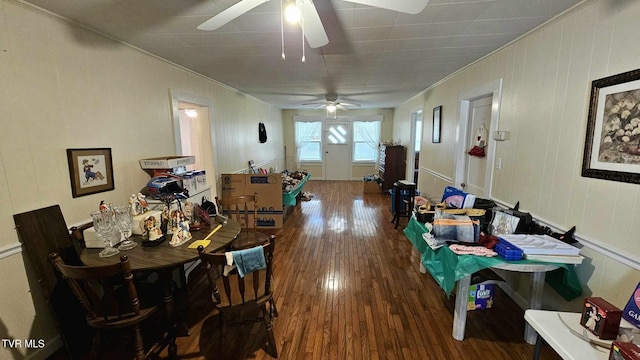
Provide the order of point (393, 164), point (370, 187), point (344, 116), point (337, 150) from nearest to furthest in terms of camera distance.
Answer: point (393, 164), point (370, 187), point (344, 116), point (337, 150)

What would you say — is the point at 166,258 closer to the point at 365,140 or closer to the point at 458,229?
the point at 458,229

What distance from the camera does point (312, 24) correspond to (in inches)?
62.2

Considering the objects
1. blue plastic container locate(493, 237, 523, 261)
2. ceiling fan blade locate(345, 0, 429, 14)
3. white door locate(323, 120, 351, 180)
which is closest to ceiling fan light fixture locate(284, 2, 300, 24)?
ceiling fan blade locate(345, 0, 429, 14)

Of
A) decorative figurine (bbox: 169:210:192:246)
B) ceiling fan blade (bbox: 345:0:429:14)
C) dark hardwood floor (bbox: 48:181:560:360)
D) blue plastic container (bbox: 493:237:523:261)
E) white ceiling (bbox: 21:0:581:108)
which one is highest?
white ceiling (bbox: 21:0:581:108)

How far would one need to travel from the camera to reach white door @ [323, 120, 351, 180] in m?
8.45

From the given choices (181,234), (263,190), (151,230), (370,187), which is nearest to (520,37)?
(181,234)

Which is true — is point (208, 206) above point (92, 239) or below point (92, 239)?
below

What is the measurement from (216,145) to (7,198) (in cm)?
263

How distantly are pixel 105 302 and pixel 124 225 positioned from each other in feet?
1.68

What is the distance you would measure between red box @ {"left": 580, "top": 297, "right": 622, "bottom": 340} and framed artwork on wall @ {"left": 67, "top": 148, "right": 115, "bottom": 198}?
131 inches

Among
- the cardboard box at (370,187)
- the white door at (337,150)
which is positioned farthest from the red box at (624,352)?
the white door at (337,150)

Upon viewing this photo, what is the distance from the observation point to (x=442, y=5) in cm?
174

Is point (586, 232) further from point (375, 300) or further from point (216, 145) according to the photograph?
point (216, 145)

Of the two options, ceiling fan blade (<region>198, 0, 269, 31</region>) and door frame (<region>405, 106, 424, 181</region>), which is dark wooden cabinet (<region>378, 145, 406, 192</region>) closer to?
door frame (<region>405, 106, 424, 181</region>)
